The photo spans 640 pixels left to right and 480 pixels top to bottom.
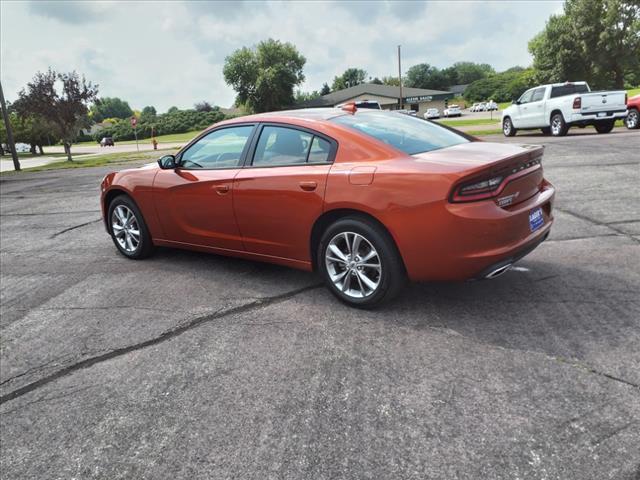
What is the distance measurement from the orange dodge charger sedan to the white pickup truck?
47.3ft

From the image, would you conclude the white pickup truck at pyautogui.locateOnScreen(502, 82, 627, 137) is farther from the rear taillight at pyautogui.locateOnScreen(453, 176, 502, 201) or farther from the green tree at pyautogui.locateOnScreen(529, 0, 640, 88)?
the green tree at pyautogui.locateOnScreen(529, 0, 640, 88)

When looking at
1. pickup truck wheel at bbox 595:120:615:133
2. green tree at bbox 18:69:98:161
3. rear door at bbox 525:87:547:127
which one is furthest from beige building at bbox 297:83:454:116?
pickup truck wheel at bbox 595:120:615:133

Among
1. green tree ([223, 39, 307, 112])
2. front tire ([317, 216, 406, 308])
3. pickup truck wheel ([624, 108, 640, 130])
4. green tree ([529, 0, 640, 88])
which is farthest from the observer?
green tree ([223, 39, 307, 112])

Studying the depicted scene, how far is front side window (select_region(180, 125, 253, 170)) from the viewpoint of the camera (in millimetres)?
4656

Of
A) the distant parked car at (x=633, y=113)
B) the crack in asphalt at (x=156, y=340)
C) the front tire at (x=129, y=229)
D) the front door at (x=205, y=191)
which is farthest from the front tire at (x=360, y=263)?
the distant parked car at (x=633, y=113)

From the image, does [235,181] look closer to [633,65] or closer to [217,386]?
[217,386]

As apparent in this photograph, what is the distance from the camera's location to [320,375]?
307cm

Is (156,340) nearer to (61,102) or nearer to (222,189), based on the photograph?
(222,189)

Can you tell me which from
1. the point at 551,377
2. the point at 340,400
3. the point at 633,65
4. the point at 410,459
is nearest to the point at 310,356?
the point at 340,400

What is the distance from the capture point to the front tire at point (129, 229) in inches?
223

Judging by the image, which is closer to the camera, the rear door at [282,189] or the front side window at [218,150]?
the rear door at [282,189]

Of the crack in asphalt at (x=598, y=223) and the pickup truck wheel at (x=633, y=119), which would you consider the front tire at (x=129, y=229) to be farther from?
the pickup truck wheel at (x=633, y=119)

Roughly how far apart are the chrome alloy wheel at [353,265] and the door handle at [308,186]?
16.3 inches

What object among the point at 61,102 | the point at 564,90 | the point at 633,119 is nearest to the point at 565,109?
the point at 564,90
